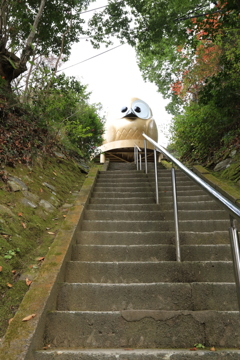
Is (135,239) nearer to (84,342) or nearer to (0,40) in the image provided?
(84,342)

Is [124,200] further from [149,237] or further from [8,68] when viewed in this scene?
[8,68]

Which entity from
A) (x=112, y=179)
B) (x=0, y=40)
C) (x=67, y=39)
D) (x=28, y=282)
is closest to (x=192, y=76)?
(x=67, y=39)

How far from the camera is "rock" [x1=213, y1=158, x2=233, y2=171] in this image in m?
5.48

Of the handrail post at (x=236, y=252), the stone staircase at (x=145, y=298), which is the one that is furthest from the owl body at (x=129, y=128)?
the handrail post at (x=236, y=252)

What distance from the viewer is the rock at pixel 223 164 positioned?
5.48m

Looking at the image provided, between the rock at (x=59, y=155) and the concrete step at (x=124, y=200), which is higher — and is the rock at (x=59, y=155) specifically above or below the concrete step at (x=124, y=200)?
above

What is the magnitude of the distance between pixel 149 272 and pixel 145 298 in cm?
33

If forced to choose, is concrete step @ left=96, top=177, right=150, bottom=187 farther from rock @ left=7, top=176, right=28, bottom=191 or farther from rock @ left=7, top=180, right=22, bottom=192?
rock @ left=7, top=180, right=22, bottom=192

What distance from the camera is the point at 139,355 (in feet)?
4.77

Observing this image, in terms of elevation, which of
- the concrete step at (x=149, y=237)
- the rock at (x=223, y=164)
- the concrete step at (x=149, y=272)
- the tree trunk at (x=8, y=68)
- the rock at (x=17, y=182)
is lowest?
the concrete step at (x=149, y=272)

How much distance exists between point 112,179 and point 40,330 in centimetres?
404

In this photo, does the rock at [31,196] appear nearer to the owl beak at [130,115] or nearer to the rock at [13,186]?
the rock at [13,186]

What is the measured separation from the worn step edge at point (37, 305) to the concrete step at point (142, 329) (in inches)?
5.1

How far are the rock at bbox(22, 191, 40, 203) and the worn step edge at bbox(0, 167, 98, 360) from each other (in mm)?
966
